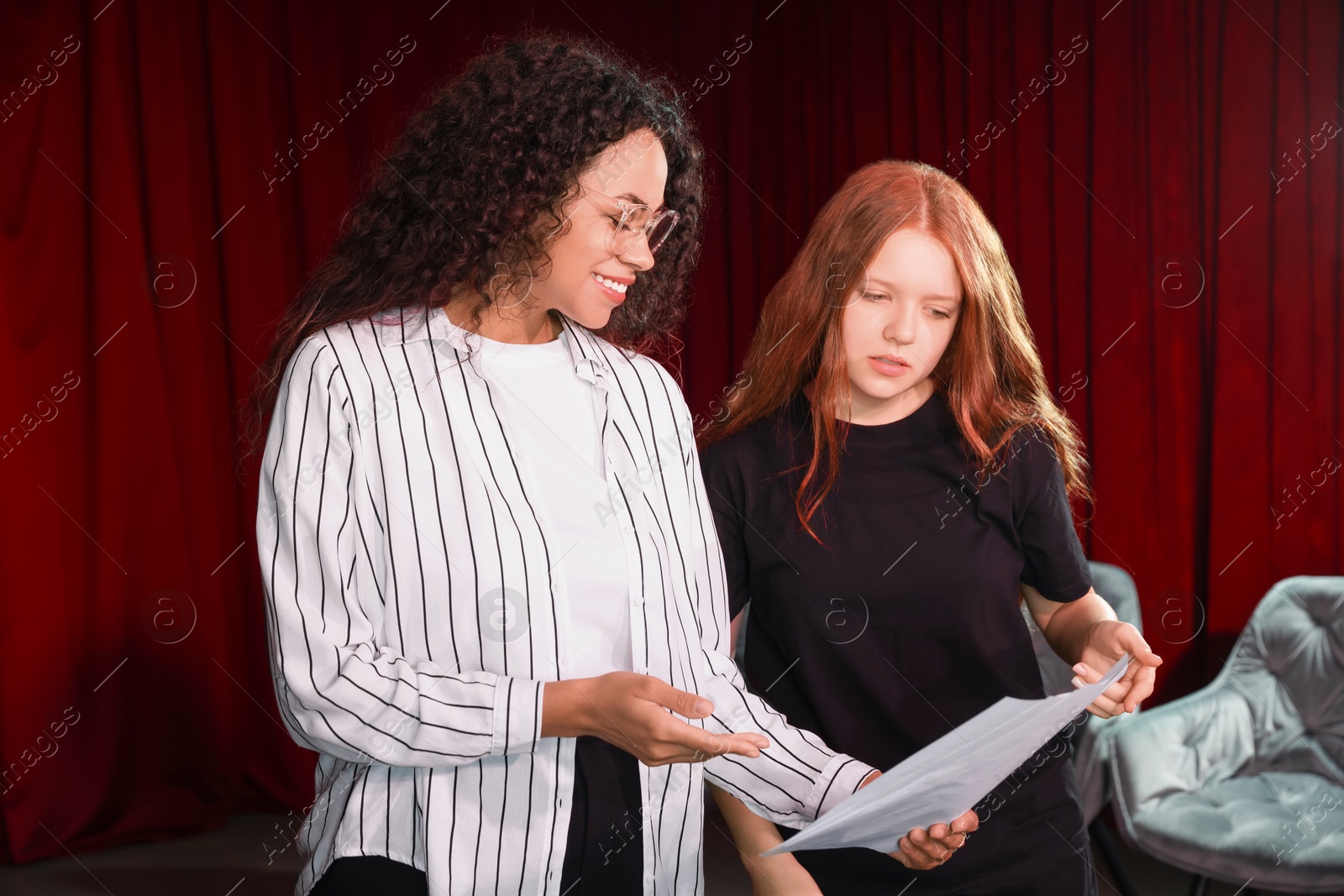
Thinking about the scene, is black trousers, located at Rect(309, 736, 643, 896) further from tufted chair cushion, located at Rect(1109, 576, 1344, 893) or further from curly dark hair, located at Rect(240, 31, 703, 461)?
tufted chair cushion, located at Rect(1109, 576, 1344, 893)

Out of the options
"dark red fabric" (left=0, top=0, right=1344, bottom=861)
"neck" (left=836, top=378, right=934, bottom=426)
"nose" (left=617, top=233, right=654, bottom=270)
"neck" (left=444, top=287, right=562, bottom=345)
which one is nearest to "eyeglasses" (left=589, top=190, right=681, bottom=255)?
"nose" (left=617, top=233, right=654, bottom=270)

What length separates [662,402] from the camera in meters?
1.28

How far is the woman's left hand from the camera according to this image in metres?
1.22

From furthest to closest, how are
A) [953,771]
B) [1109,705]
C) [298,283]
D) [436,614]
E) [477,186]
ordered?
[298,283] < [1109,705] < [477,186] < [436,614] < [953,771]

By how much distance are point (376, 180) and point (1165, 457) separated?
8.77 feet

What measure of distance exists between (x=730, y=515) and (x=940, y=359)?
1.17 feet

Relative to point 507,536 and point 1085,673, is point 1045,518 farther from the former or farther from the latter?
point 507,536

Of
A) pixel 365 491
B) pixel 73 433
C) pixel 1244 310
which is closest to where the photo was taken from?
pixel 365 491

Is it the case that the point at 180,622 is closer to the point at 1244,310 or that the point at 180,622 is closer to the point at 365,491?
the point at 365,491

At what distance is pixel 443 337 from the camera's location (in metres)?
1.14

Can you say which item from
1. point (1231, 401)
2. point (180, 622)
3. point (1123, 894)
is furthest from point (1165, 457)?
point (180, 622)

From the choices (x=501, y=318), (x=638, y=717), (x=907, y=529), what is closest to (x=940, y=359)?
(x=907, y=529)

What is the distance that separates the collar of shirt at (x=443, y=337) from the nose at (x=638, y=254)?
0.12 m

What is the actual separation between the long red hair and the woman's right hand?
0.41m
